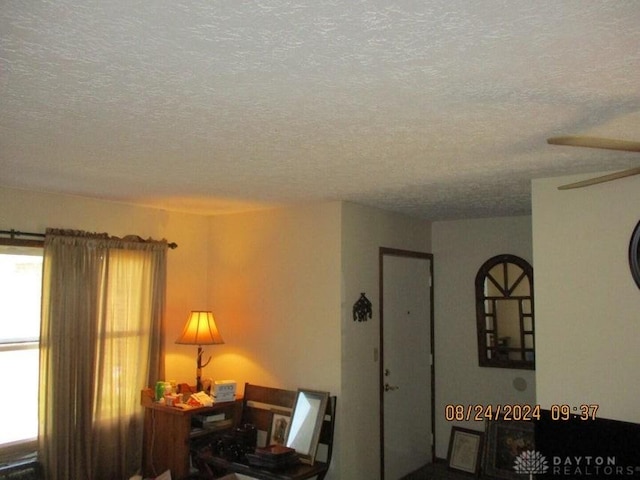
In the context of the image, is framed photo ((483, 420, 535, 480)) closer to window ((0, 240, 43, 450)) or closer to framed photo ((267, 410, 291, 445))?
framed photo ((267, 410, 291, 445))

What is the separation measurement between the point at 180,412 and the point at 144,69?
2.97m

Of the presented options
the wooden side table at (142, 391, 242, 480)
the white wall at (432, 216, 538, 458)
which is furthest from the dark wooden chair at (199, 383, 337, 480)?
the white wall at (432, 216, 538, 458)

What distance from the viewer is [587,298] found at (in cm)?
310

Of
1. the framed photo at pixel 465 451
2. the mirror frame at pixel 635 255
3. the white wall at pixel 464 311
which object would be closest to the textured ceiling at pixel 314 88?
the mirror frame at pixel 635 255

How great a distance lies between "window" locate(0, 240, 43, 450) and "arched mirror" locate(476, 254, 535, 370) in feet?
12.3

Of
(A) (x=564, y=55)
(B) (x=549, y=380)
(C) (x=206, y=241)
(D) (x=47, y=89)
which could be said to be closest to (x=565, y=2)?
(A) (x=564, y=55)

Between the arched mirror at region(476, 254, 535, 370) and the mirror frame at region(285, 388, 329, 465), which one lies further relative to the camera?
the arched mirror at region(476, 254, 535, 370)

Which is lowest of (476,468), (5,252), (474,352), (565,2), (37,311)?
(476,468)

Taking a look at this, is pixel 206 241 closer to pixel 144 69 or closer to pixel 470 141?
pixel 470 141

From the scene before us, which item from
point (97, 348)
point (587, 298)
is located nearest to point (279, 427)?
point (97, 348)

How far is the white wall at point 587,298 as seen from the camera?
2975mm

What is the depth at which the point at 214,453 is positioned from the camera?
402 cm

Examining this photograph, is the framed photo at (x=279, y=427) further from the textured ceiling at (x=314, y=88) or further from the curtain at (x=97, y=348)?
the textured ceiling at (x=314, y=88)

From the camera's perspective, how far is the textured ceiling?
1371mm
